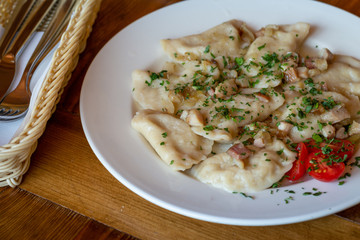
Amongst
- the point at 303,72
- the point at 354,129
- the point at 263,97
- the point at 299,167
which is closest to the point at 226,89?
the point at 263,97

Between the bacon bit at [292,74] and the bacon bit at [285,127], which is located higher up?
the bacon bit at [292,74]

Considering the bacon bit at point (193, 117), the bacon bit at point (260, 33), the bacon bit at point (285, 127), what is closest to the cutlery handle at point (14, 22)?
the bacon bit at point (193, 117)

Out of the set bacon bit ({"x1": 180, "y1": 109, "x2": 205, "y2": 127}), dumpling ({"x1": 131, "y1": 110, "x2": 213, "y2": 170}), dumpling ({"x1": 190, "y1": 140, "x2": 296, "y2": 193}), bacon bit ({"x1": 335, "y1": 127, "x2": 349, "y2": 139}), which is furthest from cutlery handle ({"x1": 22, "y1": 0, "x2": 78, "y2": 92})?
bacon bit ({"x1": 335, "y1": 127, "x2": 349, "y2": 139})

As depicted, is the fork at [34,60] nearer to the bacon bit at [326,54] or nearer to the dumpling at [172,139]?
the dumpling at [172,139]

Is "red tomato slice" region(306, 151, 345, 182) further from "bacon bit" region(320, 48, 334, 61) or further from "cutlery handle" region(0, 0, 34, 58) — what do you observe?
"cutlery handle" region(0, 0, 34, 58)

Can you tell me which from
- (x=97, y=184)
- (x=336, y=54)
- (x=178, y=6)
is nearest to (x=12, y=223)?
(x=97, y=184)

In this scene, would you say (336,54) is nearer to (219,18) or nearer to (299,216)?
(219,18)

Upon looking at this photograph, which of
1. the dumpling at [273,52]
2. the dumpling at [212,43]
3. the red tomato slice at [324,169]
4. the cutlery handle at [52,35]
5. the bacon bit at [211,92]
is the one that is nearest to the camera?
the red tomato slice at [324,169]
